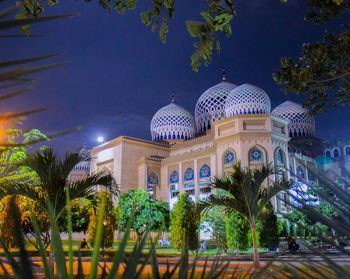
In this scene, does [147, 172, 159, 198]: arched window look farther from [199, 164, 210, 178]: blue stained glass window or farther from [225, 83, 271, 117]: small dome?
[225, 83, 271, 117]: small dome

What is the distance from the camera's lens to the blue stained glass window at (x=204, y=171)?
35062 mm

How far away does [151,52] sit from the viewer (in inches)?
1682

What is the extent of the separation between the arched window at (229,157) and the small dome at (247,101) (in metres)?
6.33

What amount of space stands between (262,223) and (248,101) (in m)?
20.5

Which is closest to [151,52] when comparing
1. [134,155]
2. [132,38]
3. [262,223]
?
[134,155]

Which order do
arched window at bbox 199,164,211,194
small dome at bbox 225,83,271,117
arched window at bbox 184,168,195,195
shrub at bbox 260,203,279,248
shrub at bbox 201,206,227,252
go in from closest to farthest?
shrub at bbox 260,203,279,248 < shrub at bbox 201,206,227,252 < arched window at bbox 199,164,211,194 < arched window at bbox 184,168,195,195 < small dome at bbox 225,83,271,117

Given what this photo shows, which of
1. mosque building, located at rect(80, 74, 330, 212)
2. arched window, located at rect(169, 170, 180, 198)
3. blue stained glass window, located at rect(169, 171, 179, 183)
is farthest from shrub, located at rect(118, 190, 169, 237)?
blue stained glass window, located at rect(169, 171, 179, 183)

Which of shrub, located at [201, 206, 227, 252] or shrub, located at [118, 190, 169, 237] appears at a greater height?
shrub, located at [118, 190, 169, 237]

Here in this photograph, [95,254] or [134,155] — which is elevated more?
[134,155]

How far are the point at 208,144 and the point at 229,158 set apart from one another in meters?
5.65

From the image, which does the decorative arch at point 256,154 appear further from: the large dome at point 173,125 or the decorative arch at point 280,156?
the large dome at point 173,125

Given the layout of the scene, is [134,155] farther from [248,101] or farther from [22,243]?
[22,243]

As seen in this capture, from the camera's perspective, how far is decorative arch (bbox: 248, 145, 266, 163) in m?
30.9

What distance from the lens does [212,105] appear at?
42406 mm
